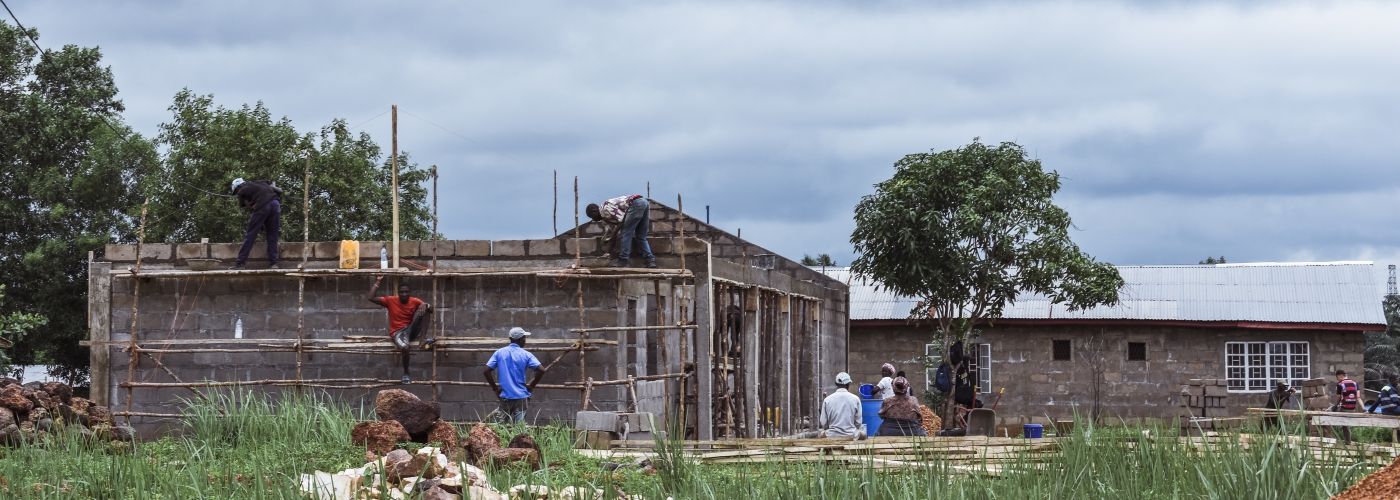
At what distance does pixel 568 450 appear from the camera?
12.5 meters

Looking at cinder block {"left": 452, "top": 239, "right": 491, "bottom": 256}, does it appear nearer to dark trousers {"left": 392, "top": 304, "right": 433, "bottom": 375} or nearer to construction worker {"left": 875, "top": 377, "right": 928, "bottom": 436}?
dark trousers {"left": 392, "top": 304, "right": 433, "bottom": 375}

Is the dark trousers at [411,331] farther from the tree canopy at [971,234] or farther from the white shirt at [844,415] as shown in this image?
the tree canopy at [971,234]

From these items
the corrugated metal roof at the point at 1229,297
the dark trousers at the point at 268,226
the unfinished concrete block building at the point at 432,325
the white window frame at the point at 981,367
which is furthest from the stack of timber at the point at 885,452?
the corrugated metal roof at the point at 1229,297

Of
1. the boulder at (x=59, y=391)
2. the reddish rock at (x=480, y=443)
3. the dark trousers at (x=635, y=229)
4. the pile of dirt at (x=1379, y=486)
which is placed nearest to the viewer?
the pile of dirt at (x=1379, y=486)

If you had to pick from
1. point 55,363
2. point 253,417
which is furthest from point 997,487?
point 55,363

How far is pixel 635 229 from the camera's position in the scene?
56.7 feet

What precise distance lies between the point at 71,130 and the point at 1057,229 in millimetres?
22386

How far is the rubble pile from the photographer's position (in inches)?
507

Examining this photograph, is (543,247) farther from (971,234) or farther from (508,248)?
(971,234)

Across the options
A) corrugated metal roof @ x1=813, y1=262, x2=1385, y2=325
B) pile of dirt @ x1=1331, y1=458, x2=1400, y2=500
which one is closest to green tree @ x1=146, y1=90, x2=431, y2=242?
corrugated metal roof @ x1=813, y1=262, x2=1385, y2=325

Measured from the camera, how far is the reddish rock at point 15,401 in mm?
13750

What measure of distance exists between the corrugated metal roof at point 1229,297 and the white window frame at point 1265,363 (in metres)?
0.62

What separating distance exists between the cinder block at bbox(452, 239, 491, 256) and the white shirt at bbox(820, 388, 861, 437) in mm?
4175

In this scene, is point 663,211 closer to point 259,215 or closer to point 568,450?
point 259,215
